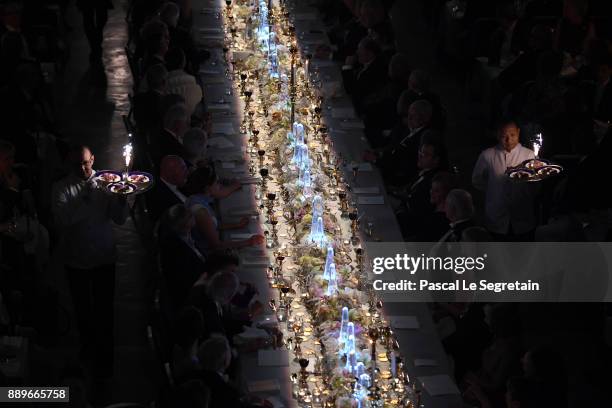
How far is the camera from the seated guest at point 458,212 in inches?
331

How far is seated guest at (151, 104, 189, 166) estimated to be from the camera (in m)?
9.71

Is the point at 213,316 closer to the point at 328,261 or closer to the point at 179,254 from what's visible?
the point at 179,254

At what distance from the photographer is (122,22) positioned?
16.0 metres

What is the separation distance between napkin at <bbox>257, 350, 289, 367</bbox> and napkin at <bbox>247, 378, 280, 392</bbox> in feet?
0.56

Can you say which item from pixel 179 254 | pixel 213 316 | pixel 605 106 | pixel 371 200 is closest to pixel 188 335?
pixel 213 316

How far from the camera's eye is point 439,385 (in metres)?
6.99

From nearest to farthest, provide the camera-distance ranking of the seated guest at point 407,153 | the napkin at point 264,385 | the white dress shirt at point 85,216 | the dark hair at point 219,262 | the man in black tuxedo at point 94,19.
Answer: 1. the napkin at point 264,385
2. the dark hair at point 219,262
3. the white dress shirt at point 85,216
4. the seated guest at point 407,153
5. the man in black tuxedo at point 94,19

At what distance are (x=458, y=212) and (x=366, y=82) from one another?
11.2 ft

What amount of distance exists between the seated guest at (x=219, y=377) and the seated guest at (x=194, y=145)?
281 centimetres

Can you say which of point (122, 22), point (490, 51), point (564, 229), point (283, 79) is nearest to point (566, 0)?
point (490, 51)

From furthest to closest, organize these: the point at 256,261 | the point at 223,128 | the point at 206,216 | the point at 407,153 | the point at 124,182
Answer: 1. the point at 223,128
2. the point at 407,153
3. the point at 206,216
4. the point at 256,261
5. the point at 124,182

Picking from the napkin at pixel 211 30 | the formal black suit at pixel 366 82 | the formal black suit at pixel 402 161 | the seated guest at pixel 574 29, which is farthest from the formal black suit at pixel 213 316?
the napkin at pixel 211 30

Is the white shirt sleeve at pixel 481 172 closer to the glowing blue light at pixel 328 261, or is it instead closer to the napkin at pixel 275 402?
the glowing blue light at pixel 328 261

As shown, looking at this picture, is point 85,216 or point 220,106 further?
point 220,106
